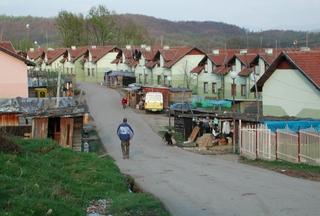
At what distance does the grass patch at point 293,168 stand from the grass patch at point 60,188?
6472mm

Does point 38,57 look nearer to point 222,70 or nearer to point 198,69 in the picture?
point 198,69

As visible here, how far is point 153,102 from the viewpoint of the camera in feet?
182

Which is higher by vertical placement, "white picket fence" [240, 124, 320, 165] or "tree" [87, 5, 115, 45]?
"tree" [87, 5, 115, 45]

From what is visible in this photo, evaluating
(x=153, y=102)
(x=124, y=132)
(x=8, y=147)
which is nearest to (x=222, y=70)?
(x=153, y=102)

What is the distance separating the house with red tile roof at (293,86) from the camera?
32.3 m

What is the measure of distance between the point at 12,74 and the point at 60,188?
3345 cm

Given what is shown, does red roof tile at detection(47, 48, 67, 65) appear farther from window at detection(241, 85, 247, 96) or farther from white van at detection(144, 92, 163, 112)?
white van at detection(144, 92, 163, 112)

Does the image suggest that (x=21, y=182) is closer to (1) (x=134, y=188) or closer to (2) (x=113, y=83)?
(1) (x=134, y=188)

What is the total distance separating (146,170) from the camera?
23.2m

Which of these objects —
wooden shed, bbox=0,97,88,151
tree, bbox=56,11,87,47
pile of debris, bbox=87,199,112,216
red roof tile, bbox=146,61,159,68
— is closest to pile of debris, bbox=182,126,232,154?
wooden shed, bbox=0,97,88,151

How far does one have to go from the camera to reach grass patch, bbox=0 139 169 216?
11.3 metres

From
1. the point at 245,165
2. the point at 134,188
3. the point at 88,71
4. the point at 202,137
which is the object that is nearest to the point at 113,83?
the point at 88,71

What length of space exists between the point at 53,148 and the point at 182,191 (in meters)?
6.64

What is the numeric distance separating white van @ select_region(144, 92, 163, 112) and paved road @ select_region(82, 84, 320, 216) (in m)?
21.9
